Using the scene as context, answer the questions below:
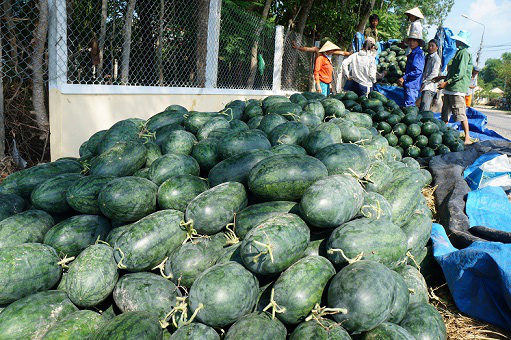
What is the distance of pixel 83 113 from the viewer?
511cm

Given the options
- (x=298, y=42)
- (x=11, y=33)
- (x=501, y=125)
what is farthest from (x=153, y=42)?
(x=501, y=125)

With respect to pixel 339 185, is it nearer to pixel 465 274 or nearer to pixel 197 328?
pixel 197 328

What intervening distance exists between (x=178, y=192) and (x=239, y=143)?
73cm

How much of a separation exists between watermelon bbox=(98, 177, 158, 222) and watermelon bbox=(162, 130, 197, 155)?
2.31 feet

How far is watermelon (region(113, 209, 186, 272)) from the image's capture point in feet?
7.28

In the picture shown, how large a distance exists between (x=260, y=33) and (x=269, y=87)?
1.58 meters

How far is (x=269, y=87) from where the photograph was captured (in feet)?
34.9

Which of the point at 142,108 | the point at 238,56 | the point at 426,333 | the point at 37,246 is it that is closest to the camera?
the point at 426,333

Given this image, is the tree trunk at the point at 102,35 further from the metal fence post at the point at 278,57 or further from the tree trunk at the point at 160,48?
the metal fence post at the point at 278,57

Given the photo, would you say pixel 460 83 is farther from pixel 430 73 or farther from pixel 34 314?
pixel 34 314

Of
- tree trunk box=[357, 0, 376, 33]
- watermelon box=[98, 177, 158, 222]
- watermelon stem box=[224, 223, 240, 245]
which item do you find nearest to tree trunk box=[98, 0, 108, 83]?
watermelon box=[98, 177, 158, 222]

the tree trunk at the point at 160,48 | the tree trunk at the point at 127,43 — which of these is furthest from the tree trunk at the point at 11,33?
the tree trunk at the point at 160,48

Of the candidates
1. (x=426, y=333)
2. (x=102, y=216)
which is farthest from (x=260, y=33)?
(x=426, y=333)

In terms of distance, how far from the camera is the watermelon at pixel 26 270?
2.05 metres
